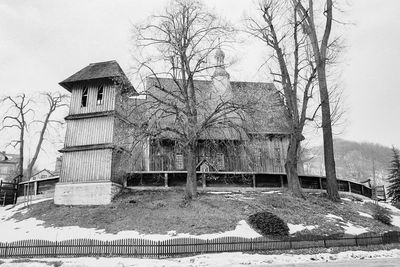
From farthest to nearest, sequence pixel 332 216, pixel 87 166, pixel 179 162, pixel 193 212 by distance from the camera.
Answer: pixel 179 162, pixel 87 166, pixel 332 216, pixel 193 212

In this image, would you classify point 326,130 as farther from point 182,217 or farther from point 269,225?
point 182,217

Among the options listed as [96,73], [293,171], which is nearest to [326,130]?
[293,171]

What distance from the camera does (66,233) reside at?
753 inches

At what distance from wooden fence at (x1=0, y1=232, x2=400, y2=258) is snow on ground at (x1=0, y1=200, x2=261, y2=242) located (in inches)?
74.0

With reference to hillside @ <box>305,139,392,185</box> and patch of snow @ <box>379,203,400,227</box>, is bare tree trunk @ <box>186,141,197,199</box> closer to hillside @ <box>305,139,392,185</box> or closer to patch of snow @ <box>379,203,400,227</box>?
patch of snow @ <box>379,203,400,227</box>

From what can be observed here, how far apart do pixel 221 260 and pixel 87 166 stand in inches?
575

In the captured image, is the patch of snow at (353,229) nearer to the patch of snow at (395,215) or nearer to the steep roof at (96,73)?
the patch of snow at (395,215)

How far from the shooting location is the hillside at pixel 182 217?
18.5m

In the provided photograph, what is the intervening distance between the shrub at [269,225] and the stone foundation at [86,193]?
1044 cm

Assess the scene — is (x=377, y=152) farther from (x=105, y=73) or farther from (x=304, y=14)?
(x=105, y=73)

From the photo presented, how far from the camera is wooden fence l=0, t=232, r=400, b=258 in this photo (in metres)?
14.7

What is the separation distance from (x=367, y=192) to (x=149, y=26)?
77.7 feet

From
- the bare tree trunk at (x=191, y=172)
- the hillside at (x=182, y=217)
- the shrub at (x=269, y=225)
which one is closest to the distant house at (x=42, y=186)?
the hillside at (x=182, y=217)

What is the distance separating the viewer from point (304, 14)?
1041 inches
